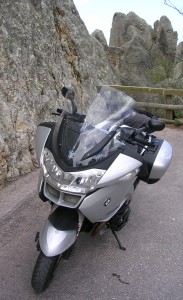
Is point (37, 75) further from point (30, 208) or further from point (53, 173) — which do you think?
point (53, 173)

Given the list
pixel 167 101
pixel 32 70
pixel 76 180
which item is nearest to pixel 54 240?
pixel 76 180

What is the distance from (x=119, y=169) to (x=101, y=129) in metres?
0.40

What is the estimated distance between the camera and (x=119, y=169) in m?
3.24

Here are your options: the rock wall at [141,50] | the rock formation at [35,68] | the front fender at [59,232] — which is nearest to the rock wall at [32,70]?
the rock formation at [35,68]

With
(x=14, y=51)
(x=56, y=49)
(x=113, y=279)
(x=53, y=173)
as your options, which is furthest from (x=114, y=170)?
(x=56, y=49)

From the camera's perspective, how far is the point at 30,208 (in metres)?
4.93

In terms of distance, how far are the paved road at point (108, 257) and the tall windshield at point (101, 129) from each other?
1.04m

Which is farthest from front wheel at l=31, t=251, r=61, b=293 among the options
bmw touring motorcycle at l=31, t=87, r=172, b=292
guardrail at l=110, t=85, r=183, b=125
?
guardrail at l=110, t=85, r=183, b=125

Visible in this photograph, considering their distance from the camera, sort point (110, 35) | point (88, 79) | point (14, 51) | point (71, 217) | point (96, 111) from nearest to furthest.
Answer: point (71, 217), point (96, 111), point (14, 51), point (88, 79), point (110, 35)

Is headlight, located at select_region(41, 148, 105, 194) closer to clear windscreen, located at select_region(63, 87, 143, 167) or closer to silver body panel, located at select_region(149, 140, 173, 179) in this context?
clear windscreen, located at select_region(63, 87, 143, 167)

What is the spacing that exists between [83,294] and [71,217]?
62cm

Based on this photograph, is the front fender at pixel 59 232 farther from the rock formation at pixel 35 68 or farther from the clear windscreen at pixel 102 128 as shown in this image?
the rock formation at pixel 35 68

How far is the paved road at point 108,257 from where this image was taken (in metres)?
3.34

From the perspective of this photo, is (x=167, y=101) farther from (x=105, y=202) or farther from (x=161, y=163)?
(x=105, y=202)
